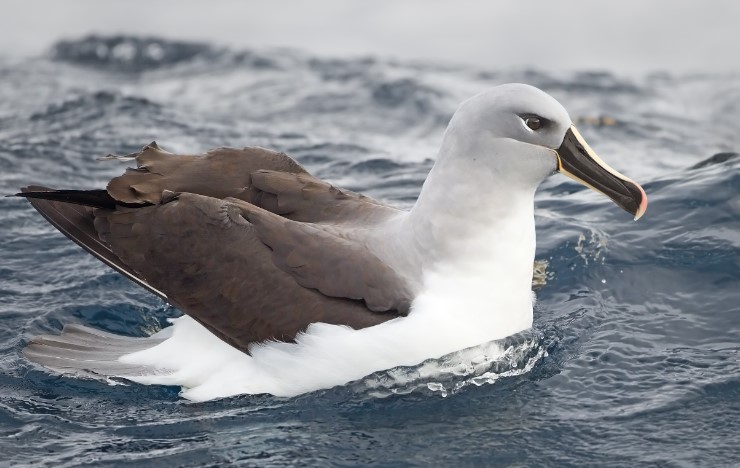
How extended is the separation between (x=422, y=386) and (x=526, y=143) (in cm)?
136

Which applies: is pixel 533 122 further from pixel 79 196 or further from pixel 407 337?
pixel 79 196

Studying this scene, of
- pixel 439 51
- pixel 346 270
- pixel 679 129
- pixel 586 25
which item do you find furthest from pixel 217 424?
pixel 586 25

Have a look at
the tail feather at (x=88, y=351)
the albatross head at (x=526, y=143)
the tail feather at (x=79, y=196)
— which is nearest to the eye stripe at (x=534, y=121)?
the albatross head at (x=526, y=143)

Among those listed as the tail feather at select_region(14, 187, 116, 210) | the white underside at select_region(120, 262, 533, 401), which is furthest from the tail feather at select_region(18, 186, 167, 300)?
the white underside at select_region(120, 262, 533, 401)

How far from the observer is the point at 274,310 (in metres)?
5.59

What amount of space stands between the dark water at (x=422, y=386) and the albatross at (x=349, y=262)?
23cm

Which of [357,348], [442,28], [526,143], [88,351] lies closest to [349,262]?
[357,348]

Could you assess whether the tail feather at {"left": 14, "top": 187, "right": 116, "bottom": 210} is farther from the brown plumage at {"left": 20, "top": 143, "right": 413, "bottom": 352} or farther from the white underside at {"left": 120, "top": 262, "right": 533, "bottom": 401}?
the white underside at {"left": 120, "top": 262, "right": 533, "bottom": 401}

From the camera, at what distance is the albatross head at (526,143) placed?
5.64m

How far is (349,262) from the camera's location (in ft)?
18.2

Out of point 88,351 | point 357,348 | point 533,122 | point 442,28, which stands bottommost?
point 88,351

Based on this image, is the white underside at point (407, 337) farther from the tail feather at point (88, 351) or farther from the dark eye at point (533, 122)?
the dark eye at point (533, 122)

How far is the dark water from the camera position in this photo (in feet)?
17.3

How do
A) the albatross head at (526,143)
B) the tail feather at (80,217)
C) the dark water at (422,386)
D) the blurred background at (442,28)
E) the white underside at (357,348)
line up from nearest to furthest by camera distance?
the dark water at (422,386) → the white underside at (357,348) → the albatross head at (526,143) → the tail feather at (80,217) → the blurred background at (442,28)
